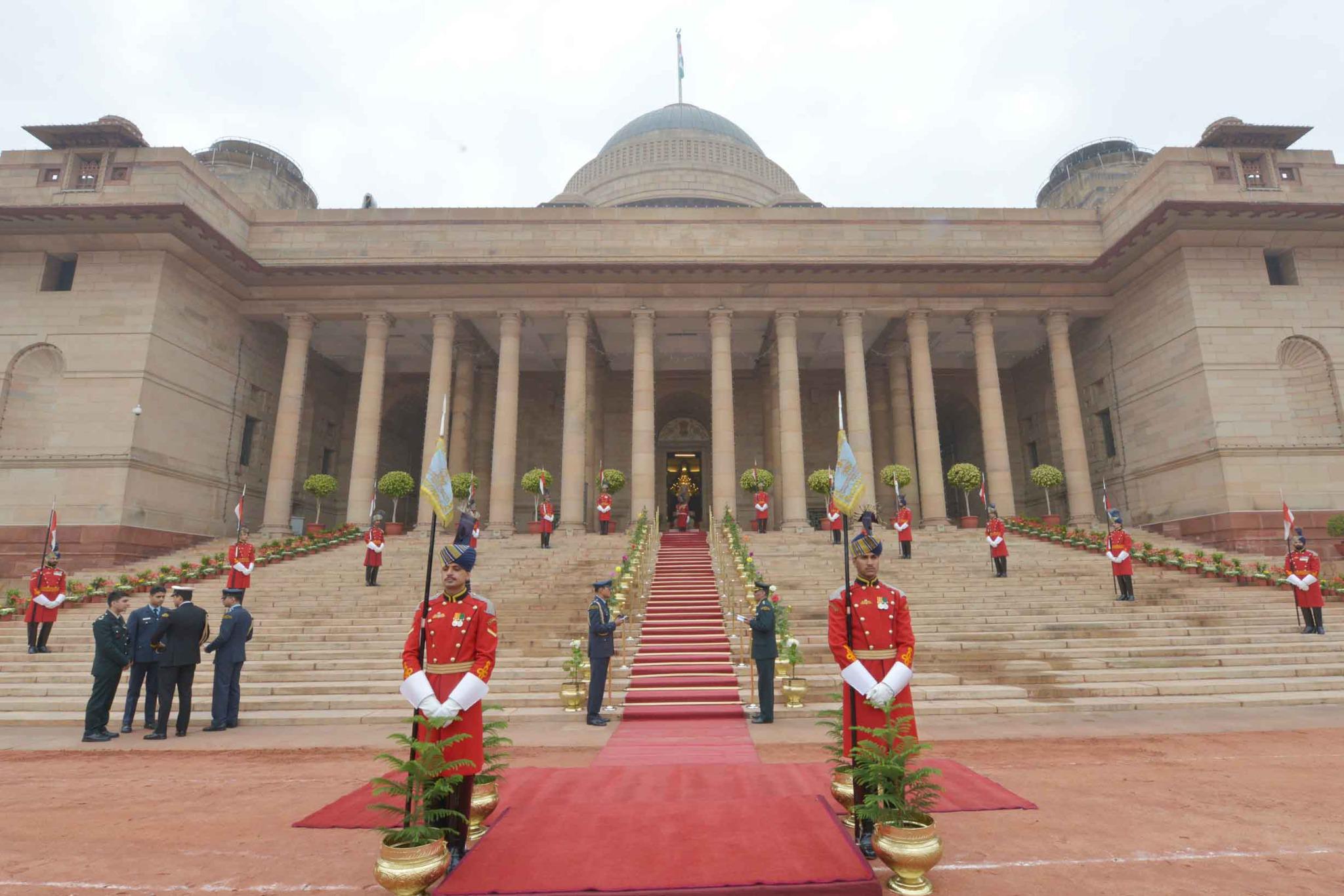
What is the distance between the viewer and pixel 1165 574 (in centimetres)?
1755

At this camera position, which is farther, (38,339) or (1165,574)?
(38,339)

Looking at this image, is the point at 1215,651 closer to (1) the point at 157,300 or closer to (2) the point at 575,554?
(2) the point at 575,554

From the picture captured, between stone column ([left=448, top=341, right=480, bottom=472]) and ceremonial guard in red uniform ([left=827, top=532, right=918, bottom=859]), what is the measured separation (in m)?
25.4

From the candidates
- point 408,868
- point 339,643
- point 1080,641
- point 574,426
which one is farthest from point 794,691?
point 574,426

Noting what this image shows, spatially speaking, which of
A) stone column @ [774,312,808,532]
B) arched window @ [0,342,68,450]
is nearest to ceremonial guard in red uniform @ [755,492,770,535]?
stone column @ [774,312,808,532]

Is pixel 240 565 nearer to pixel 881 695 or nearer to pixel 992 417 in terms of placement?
pixel 881 695

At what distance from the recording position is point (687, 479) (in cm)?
3547

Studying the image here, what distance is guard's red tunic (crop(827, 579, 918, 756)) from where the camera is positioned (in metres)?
4.72

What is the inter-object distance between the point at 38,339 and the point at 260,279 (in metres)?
7.10

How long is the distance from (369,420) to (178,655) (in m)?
18.4

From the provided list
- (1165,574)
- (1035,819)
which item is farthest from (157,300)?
(1165,574)

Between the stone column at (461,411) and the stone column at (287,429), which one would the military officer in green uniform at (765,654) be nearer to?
the stone column at (461,411)

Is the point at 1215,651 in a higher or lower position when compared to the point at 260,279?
lower

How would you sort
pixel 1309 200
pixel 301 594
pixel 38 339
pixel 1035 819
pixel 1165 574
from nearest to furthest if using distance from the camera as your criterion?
pixel 1035 819 < pixel 301 594 < pixel 1165 574 < pixel 38 339 < pixel 1309 200
